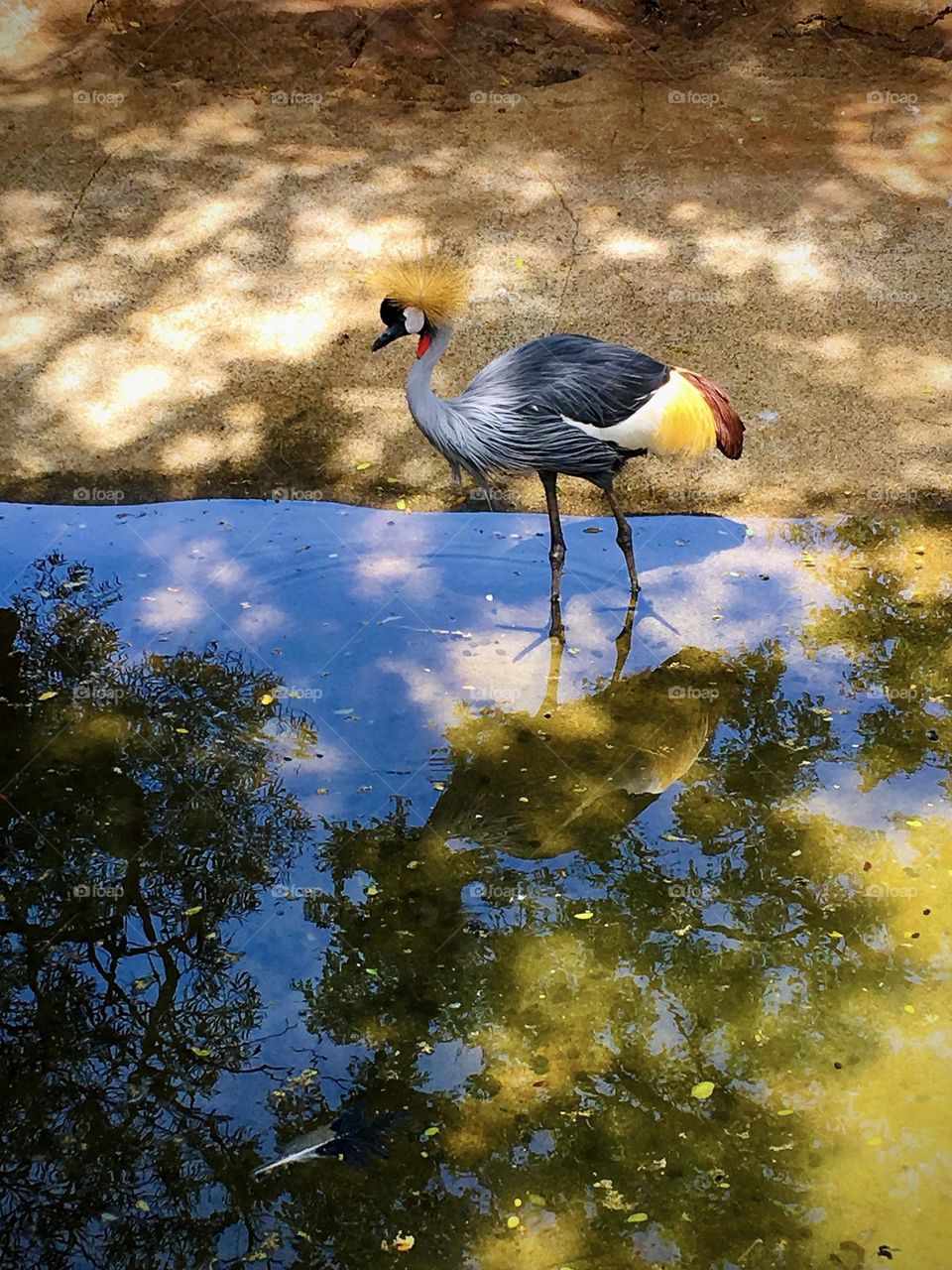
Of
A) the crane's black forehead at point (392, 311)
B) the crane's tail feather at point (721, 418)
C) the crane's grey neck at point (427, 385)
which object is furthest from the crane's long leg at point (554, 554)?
the crane's black forehead at point (392, 311)

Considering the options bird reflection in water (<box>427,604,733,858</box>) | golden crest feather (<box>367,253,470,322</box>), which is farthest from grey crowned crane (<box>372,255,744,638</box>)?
bird reflection in water (<box>427,604,733,858</box>)

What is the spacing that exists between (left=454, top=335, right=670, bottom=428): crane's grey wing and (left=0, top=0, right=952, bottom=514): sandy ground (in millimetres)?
845

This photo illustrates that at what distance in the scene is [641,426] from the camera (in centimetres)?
541

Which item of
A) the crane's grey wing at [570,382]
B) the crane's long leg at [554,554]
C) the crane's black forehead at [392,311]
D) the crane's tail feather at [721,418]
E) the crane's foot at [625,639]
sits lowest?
the crane's foot at [625,639]

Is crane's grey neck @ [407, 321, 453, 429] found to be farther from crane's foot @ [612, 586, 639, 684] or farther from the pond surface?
crane's foot @ [612, 586, 639, 684]

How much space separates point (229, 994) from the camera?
13.1 ft

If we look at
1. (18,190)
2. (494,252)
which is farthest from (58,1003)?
(18,190)

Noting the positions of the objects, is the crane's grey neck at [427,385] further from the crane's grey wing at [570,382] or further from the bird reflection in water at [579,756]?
the bird reflection in water at [579,756]

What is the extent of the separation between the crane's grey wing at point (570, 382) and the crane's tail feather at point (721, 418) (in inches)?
6.6

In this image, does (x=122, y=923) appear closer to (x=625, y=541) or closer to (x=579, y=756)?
(x=579, y=756)

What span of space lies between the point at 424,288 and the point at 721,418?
52.0 inches

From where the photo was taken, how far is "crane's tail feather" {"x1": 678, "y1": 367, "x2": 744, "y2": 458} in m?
5.57

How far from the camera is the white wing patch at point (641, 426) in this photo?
538 centimetres

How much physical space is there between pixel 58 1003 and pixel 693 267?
5.17m
